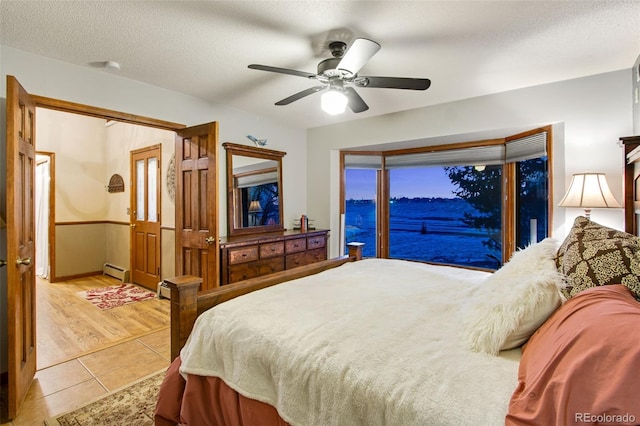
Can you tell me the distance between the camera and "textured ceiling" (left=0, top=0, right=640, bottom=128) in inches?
74.7

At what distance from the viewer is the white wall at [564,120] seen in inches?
109

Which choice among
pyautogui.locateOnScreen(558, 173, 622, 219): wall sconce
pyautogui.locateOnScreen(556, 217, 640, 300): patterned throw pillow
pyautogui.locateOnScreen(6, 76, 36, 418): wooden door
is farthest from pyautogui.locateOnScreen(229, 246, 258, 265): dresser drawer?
pyautogui.locateOnScreen(558, 173, 622, 219): wall sconce

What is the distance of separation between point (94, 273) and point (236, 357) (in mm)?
5435

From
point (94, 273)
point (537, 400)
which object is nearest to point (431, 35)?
point (537, 400)

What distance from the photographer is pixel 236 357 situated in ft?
4.47

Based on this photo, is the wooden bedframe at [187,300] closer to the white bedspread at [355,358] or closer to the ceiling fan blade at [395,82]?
the white bedspread at [355,358]

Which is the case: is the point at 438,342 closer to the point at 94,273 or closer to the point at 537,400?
the point at 537,400

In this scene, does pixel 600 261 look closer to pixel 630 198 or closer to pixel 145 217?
pixel 630 198

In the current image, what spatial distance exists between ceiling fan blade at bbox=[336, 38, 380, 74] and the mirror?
87.1 inches

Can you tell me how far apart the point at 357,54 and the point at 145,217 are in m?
4.17

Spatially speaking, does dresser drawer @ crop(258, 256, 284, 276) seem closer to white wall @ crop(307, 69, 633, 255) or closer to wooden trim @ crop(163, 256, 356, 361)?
wooden trim @ crop(163, 256, 356, 361)

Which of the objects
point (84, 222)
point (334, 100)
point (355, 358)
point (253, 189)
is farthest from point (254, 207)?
point (84, 222)

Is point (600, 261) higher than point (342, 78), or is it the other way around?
point (342, 78)

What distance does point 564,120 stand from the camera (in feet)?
9.80
